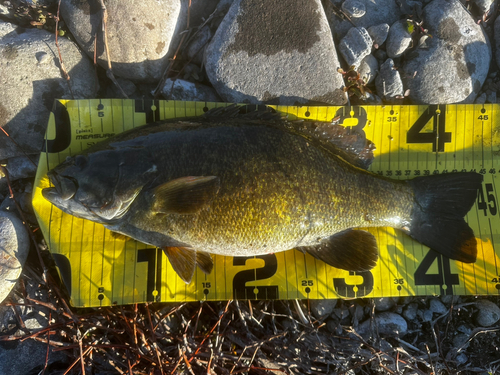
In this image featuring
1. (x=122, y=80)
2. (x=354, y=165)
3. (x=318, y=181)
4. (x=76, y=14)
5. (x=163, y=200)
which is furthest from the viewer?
(x=122, y=80)

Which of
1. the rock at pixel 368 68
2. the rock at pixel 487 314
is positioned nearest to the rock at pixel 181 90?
the rock at pixel 368 68

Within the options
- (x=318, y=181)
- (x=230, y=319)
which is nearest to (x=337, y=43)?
(x=318, y=181)

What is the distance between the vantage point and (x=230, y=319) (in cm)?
318

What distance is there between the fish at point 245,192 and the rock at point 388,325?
79 centimetres

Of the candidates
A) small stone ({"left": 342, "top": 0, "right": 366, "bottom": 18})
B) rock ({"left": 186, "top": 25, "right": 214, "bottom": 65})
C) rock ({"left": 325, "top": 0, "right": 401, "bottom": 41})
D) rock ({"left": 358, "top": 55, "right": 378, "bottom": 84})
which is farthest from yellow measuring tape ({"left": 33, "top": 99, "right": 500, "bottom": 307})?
small stone ({"left": 342, "top": 0, "right": 366, "bottom": 18})

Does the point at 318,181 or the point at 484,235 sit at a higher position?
the point at 318,181

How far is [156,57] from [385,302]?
11.7 ft

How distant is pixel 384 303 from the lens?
129 inches

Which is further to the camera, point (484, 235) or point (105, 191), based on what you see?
point (484, 235)

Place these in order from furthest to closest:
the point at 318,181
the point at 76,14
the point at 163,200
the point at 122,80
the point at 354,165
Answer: the point at 122,80
the point at 76,14
the point at 354,165
the point at 318,181
the point at 163,200

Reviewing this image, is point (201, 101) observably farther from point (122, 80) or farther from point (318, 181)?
point (318, 181)

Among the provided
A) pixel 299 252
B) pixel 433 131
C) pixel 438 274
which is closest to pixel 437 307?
pixel 438 274

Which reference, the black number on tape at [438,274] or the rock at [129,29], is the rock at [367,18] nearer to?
the rock at [129,29]

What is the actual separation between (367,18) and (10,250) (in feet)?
14.8
